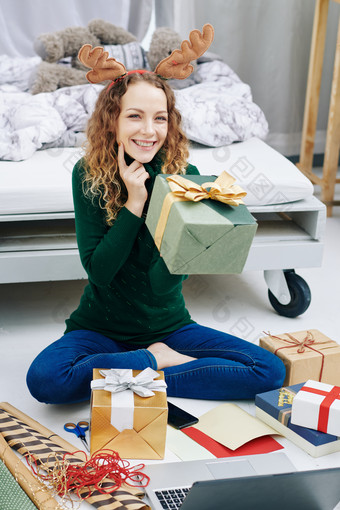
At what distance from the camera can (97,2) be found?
134 inches

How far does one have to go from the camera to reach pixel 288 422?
5.15ft

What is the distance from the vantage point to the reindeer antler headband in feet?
4.96

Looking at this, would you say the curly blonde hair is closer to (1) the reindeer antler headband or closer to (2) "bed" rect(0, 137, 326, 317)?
(1) the reindeer antler headband

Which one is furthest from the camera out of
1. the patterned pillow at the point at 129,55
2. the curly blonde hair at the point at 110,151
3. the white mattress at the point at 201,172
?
the patterned pillow at the point at 129,55

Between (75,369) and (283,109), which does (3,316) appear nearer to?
(75,369)

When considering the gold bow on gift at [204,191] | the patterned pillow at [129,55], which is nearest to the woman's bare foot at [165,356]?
the gold bow on gift at [204,191]

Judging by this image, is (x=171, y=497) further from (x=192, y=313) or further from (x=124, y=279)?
(x=192, y=313)

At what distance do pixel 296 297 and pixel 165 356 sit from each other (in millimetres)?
618

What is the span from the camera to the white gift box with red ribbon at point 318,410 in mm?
1495

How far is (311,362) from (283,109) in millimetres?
2198

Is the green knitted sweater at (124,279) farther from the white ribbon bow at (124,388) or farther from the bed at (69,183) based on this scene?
the bed at (69,183)

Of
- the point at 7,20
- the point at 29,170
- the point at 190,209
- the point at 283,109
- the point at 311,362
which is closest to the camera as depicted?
the point at 190,209

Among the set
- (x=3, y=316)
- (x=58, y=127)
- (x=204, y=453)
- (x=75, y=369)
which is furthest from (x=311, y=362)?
(x=58, y=127)

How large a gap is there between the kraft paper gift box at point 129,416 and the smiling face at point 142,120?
51cm
